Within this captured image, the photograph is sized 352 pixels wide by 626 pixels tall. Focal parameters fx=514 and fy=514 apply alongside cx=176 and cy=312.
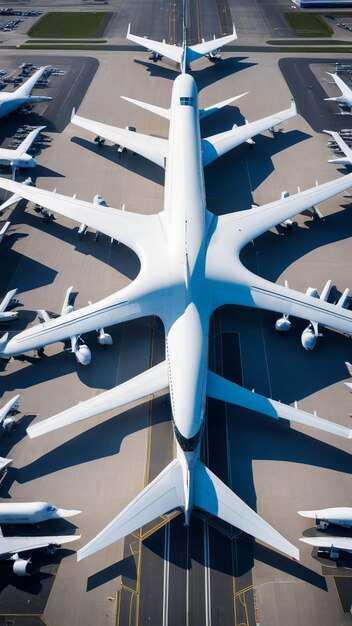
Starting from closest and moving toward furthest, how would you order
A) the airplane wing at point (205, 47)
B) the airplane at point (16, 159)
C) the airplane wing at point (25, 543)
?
the airplane wing at point (25, 543) < the airplane at point (16, 159) < the airplane wing at point (205, 47)

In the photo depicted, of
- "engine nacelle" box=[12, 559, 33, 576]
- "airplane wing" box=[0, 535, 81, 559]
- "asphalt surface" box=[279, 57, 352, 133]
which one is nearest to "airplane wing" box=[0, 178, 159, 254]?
"airplane wing" box=[0, 535, 81, 559]

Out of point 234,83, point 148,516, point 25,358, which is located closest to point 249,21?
Answer: point 234,83

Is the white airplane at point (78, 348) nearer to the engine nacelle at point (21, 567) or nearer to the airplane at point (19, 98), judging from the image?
the engine nacelle at point (21, 567)

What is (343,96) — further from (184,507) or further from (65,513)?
(65,513)

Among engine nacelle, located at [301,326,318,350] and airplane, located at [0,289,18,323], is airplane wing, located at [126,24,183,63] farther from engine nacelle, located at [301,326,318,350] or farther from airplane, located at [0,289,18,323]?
engine nacelle, located at [301,326,318,350]

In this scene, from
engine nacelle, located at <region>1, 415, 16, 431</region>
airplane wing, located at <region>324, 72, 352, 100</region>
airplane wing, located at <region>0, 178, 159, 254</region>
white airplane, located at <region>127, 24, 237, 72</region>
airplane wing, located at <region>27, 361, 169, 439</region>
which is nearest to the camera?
airplane wing, located at <region>27, 361, 169, 439</region>

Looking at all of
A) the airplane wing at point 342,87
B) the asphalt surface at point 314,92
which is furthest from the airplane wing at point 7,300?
the airplane wing at point 342,87

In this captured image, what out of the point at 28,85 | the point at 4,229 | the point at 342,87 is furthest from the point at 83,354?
the point at 342,87
